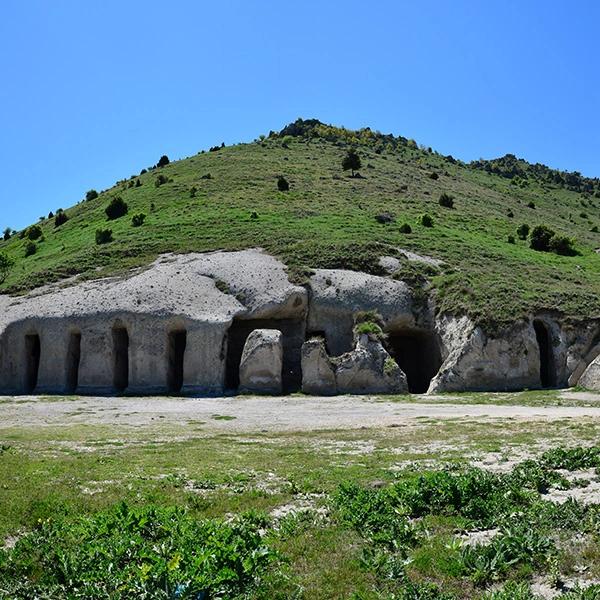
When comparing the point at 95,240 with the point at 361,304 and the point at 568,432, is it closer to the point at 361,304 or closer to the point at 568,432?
the point at 361,304

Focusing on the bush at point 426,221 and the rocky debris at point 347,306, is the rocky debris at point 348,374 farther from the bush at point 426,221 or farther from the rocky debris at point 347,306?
the bush at point 426,221

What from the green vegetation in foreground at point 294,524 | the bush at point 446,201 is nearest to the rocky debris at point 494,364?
the green vegetation in foreground at point 294,524

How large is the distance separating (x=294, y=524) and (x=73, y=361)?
35.0 meters

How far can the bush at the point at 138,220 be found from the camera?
63.8 metres

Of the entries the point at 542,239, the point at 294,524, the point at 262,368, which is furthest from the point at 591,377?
the point at 294,524

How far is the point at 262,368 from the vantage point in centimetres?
3797

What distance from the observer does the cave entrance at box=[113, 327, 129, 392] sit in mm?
40719

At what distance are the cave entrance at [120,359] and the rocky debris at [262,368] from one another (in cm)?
827

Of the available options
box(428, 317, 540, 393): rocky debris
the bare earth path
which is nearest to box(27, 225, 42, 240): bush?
the bare earth path

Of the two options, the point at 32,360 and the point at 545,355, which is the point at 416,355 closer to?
the point at 545,355

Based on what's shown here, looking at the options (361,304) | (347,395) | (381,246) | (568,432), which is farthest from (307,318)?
(568,432)

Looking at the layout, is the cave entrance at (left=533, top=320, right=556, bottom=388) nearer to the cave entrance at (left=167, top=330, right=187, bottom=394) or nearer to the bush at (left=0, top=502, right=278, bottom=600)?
the cave entrance at (left=167, top=330, right=187, bottom=394)

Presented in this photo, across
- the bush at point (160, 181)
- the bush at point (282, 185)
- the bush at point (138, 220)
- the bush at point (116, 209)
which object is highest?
the bush at point (160, 181)

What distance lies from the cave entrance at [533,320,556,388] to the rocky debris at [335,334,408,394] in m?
8.29
